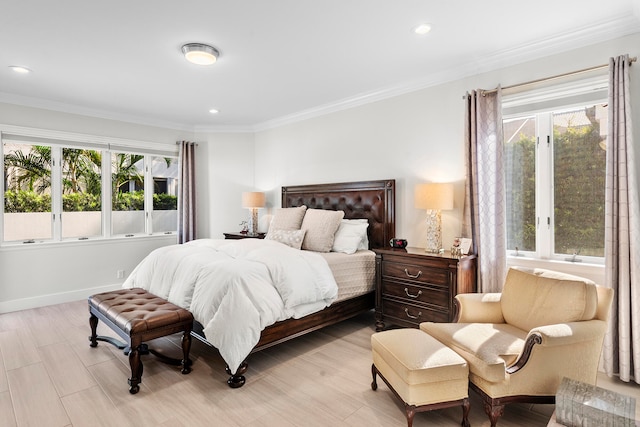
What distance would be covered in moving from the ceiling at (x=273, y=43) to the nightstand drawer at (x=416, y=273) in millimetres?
2015

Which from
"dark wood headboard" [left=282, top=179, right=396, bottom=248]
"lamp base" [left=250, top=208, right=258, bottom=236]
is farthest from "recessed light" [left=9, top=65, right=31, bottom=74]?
"dark wood headboard" [left=282, top=179, right=396, bottom=248]

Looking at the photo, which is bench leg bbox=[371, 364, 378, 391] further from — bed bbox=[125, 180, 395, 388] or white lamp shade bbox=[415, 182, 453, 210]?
white lamp shade bbox=[415, 182, 453, 210]

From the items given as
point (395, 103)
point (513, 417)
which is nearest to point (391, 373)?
point (513, 417)

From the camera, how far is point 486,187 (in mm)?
3256

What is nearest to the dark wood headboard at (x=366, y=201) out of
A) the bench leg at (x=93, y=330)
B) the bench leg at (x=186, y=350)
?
the bench leg at (x=186, y=350)

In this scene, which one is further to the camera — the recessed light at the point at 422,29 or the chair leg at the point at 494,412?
the recessed light at the point at 422,29

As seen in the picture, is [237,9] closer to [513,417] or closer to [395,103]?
[395,103]

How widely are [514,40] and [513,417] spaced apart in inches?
115

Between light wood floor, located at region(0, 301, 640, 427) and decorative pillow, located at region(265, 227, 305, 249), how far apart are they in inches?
44.2

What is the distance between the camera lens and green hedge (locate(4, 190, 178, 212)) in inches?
173

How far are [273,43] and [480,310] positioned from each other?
275 centimetres

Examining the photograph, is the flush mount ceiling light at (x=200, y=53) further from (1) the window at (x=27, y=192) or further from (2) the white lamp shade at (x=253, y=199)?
(1) the window at (x=27, y=192)

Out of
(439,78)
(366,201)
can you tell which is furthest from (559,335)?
(439,78)

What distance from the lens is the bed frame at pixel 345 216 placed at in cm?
288
